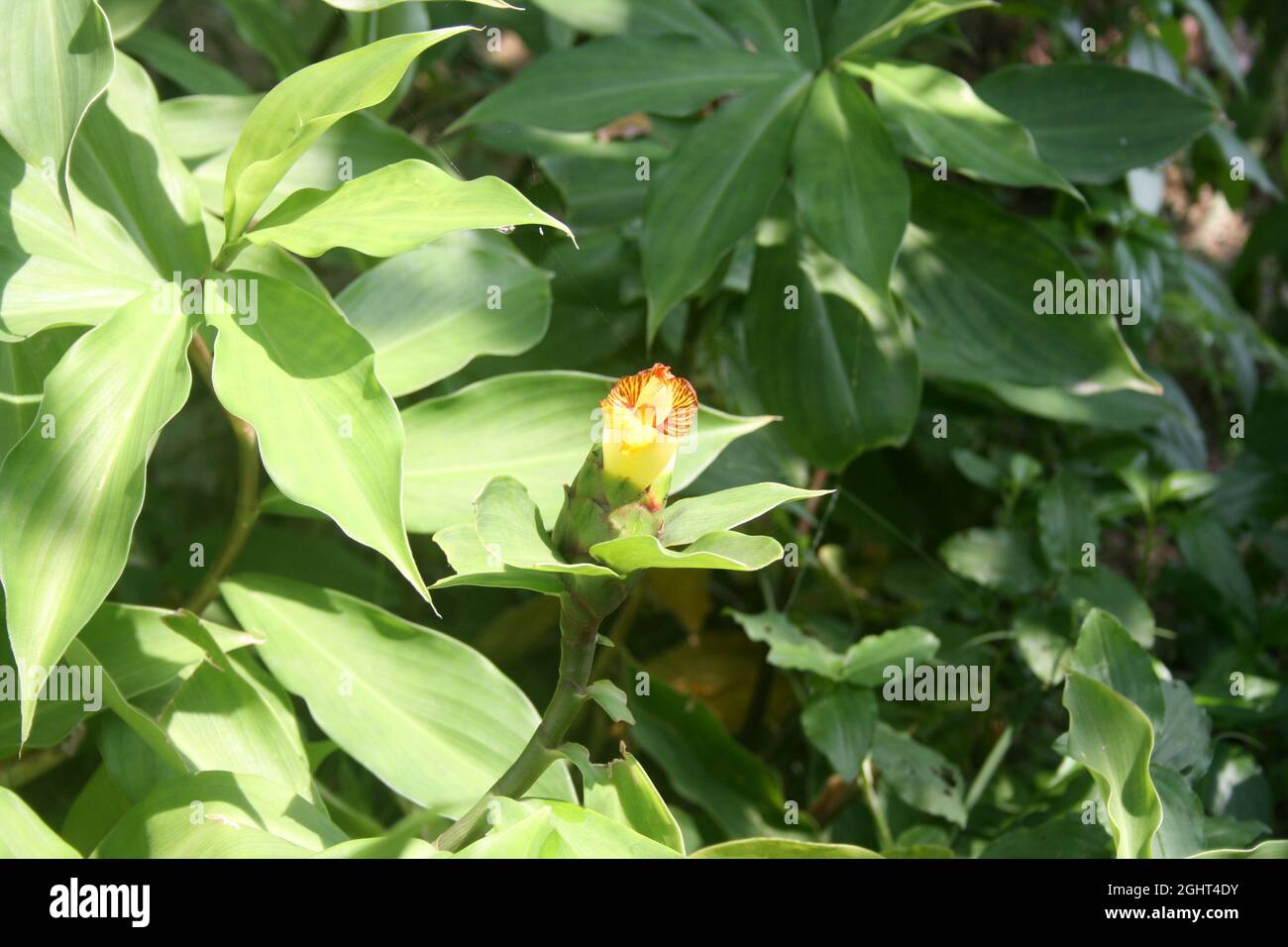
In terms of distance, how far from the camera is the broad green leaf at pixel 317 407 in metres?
0.58

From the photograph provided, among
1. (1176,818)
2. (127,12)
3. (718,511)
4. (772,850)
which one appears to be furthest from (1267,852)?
(127,12)

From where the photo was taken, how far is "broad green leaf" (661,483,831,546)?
Answer: 0.52 meters

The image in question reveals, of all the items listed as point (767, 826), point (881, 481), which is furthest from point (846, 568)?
point (767, 826)

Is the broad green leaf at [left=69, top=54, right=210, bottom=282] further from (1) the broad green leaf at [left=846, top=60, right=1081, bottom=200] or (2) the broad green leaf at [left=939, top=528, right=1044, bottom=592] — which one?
(2) the broad green leaf at [left=939, top=528, right=1044, bottom=592]

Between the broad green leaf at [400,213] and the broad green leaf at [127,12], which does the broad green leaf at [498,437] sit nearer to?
the broad green leaf at [400,213]

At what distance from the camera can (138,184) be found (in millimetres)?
746

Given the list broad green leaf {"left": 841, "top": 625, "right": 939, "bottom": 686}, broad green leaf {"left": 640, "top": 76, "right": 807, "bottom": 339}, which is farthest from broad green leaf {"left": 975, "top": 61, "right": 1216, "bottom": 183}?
broad green leaf {"left": 841, "top": 625, "right": 939, "bottom": 686}

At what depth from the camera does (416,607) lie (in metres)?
1.20

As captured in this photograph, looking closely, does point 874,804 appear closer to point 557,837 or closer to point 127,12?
point 557,837

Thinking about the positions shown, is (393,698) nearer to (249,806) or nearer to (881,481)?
(249,806)

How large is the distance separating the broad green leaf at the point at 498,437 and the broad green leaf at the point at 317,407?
5.8 inches

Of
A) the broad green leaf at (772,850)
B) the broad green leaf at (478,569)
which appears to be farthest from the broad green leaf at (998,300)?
the broad green leaf at (478,569)

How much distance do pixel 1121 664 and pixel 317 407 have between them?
0.55 meters

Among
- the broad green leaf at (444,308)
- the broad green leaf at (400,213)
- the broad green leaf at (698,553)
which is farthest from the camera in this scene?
the broad green leaf at (444,308)
